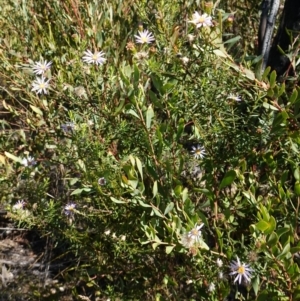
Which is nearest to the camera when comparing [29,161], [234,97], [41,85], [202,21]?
[202,21]

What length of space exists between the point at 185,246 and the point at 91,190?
0.37m

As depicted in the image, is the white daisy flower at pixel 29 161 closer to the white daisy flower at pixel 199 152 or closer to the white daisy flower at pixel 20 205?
the white daisy flower at pixel 20 205

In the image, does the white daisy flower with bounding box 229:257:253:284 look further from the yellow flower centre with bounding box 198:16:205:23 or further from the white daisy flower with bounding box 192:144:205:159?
the yellow flower centre with bounding box 198:16:205:23

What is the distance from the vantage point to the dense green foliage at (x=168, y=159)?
1.44 metres

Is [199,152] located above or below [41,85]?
below

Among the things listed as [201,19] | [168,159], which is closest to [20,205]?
[168,159]

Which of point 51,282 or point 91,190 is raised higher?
point 91,190

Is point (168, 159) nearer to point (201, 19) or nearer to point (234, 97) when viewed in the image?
point (234, 97)

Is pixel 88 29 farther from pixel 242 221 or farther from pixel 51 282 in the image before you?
pixel 51 282

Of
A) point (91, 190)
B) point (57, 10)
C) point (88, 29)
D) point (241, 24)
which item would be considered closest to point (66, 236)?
point (91, 190)

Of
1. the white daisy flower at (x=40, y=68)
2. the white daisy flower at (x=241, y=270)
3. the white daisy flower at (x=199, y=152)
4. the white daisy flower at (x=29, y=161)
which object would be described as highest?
the white daisy flower at (x=40, y=68)

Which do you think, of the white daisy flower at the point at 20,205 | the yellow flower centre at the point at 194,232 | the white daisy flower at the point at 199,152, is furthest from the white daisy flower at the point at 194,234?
the white daisy flower at the point at 20,205

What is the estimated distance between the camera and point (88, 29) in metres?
1.95

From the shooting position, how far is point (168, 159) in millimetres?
1603
